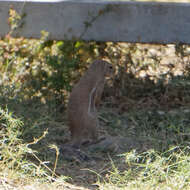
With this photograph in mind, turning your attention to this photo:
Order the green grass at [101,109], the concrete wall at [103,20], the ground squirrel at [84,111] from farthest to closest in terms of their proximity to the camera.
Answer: the concrete wall at [103,20] → the ground squirrel at [84,111] → the green grass at [101,109]

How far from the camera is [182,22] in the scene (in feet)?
18.3

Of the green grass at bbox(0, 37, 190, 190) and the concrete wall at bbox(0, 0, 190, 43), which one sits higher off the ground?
the concrete wall at bbox(0, 0, 190, 43)

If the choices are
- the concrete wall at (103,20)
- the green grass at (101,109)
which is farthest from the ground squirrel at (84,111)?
the concrete wall at (103,20)

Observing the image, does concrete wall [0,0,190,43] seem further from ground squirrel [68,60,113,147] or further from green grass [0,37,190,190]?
ground squirrel [68,60,113,147]

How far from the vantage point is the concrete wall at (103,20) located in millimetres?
5617

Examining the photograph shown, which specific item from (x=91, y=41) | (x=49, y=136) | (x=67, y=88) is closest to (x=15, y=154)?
(x=49, y=136)

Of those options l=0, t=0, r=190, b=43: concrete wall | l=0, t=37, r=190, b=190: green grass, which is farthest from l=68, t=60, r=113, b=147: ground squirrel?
→ l=0, t=0, r=190, b=43: concrete wall

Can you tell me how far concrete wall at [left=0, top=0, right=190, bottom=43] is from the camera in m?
5.62

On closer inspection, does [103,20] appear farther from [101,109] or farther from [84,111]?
[84,111]

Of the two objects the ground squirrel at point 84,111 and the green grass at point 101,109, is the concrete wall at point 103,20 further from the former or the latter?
the ground squirrel at point 84,111

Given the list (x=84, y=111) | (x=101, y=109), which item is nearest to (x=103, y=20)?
(x=101, y=109)

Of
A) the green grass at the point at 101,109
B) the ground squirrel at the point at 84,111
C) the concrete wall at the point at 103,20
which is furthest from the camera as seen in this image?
the concrete wall at the point at 103,20

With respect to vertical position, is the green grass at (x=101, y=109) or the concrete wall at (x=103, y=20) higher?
the concrete wall at (x=103, y=20)

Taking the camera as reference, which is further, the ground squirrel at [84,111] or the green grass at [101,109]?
the ground squirrel at [84,111]
